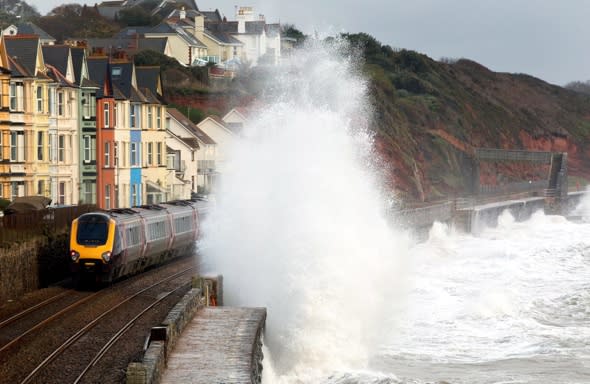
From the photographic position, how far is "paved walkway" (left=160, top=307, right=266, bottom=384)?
17422mm

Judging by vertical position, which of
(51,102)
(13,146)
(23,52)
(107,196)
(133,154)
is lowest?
(107,196)

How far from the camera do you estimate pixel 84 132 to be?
50625 millimetres

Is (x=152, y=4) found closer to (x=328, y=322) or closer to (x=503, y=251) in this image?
(x=503, y=251)

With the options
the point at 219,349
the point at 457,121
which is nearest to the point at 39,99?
the point at 219,349

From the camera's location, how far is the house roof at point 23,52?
42.3 metres

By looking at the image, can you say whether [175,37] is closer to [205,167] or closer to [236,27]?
[236,27]

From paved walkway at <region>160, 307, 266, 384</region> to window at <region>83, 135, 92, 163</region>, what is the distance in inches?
1112

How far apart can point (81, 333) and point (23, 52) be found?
23.5 m

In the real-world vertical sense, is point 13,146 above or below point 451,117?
below

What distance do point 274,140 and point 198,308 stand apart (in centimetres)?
899

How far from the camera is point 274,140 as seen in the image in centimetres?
3148

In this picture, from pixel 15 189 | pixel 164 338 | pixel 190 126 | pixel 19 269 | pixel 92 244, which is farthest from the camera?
pixel 190 126

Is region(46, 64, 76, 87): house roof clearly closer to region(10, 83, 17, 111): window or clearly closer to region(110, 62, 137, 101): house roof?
region(10, 83, 17, 111): window

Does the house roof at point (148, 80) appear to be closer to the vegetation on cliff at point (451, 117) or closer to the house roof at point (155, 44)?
the vegetation on cliff at point (451, 117)
